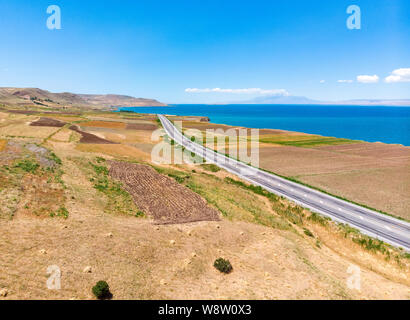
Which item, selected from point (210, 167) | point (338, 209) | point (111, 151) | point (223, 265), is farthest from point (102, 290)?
point (111, 151)

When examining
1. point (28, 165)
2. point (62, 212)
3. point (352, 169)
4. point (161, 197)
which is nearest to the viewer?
point (62, 212)

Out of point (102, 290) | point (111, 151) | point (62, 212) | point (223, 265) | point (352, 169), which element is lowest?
point (223, 265)

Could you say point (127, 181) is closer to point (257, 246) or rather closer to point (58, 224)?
point (58, 224)

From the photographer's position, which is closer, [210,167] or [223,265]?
[223,265]

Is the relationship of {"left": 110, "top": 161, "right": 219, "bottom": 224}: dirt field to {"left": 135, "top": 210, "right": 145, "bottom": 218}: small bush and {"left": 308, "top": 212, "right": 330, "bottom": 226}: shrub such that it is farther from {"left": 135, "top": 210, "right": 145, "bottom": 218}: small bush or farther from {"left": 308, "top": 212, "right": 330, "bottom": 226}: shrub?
{"left": 308, "top": 212, "right": 330, "bottom": 226}: shrub
